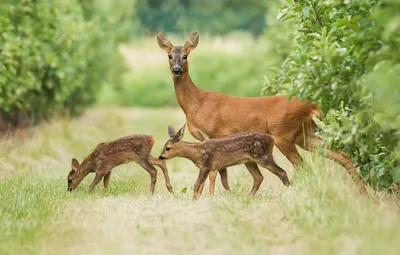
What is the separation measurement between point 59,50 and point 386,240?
12.9 metres

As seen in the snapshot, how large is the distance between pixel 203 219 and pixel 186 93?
3630mm

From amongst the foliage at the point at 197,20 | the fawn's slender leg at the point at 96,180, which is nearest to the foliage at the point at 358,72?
the fawn's slender leg at the point at 96,180

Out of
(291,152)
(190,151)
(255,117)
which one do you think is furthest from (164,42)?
(291,152)

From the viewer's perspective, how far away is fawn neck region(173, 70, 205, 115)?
12.0 m

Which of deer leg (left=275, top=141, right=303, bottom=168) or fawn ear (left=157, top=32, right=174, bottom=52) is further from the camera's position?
fawn ear (left=157, top=32, right=174, bottom=52)

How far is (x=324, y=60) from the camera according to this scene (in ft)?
29.8

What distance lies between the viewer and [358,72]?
8.98 m

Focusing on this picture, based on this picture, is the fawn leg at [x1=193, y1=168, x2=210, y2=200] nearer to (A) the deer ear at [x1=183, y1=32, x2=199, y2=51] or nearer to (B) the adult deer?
(B) the adult deer

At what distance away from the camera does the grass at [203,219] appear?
7.86 metres

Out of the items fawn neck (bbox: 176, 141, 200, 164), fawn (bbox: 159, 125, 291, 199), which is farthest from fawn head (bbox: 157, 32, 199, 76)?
fawn (bbox: 159, 125, 291, 199)

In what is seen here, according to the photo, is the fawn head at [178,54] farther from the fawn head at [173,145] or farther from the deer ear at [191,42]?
the fawn head at [173,145]

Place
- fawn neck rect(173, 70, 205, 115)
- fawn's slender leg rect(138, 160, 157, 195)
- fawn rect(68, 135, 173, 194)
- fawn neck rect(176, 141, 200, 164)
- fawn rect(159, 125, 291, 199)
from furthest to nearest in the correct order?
fawn neck rect(173, 70, 205, 115), fawn rect(68, 135, 173, 194), fawn's slender leg rect(138, 160, 157, 195), fawn neck rect(176, 141, 200, 164), fawn rect(159, 125, 291, 199)

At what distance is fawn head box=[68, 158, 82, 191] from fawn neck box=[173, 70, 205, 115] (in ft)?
5.38

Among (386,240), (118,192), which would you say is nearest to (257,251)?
(386,240)
